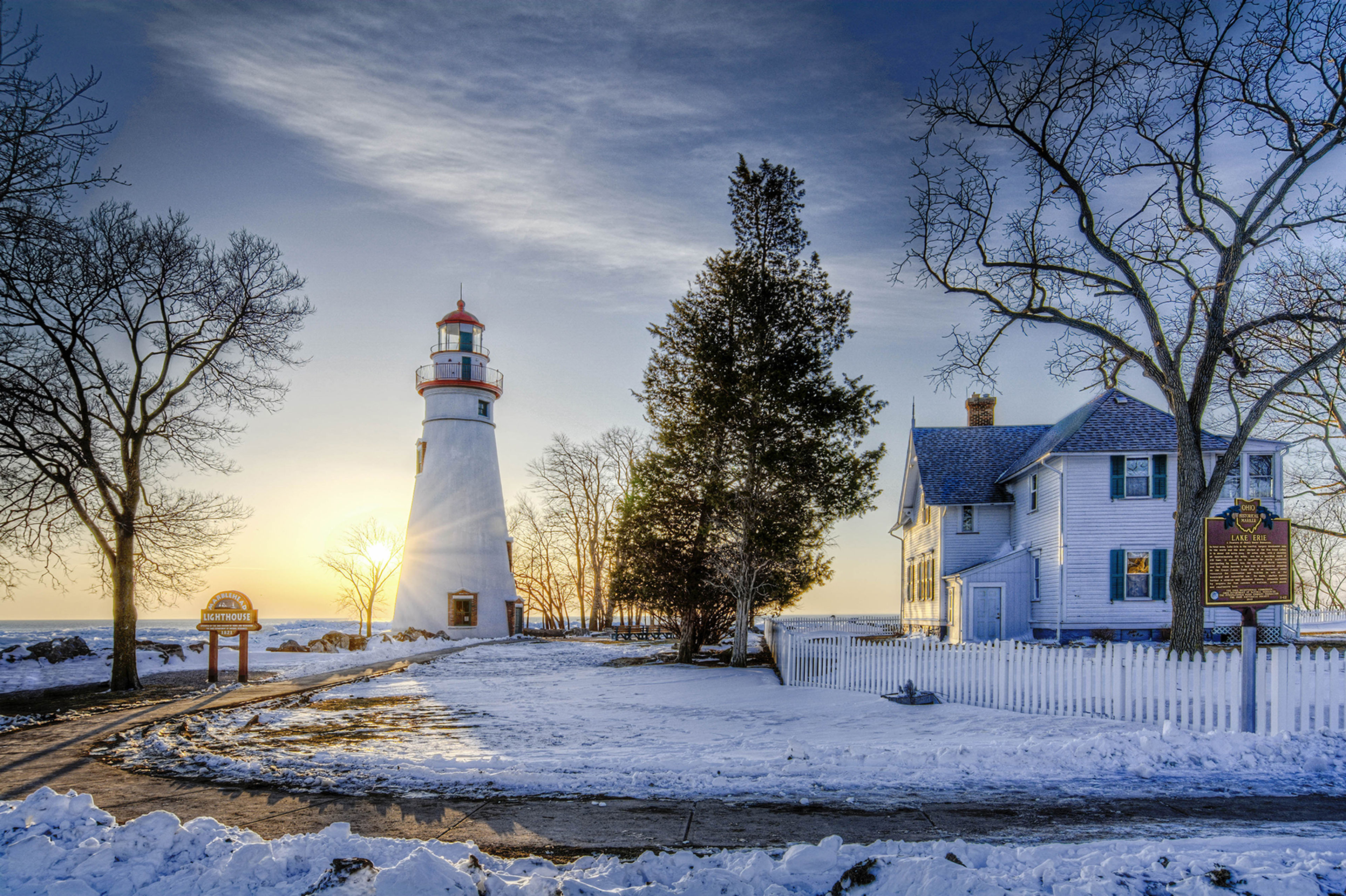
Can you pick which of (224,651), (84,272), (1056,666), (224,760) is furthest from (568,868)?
(224,651)

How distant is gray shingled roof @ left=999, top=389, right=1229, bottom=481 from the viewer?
80.1 feet

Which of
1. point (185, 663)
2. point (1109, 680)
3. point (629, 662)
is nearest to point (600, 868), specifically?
point (1109, 680)

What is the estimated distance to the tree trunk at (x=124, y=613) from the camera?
54.8ft

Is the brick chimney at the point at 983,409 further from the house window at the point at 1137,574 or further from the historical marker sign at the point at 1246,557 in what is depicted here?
the historical marker sign at the point at 1246,557

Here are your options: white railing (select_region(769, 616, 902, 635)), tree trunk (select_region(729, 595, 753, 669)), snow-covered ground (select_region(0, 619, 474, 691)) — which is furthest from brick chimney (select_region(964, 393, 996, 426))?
snow-covered ground (select_region(0, 619, 474, 691))

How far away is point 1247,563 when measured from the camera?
11.0 metres

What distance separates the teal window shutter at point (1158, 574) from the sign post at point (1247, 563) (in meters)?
14.6

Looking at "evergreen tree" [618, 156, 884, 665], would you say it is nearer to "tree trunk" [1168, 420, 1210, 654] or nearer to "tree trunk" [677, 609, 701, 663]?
"tree trunk" [677, 609, 701, 663]

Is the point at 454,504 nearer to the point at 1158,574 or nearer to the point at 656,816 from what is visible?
the point at 1158,574

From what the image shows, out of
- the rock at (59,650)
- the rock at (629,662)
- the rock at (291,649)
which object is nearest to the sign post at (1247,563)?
the rock at (629,662)

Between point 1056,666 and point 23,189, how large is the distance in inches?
603

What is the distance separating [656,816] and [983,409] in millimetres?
31385

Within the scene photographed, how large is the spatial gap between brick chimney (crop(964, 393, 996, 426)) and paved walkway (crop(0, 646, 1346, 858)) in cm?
2827

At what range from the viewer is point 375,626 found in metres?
82.4
